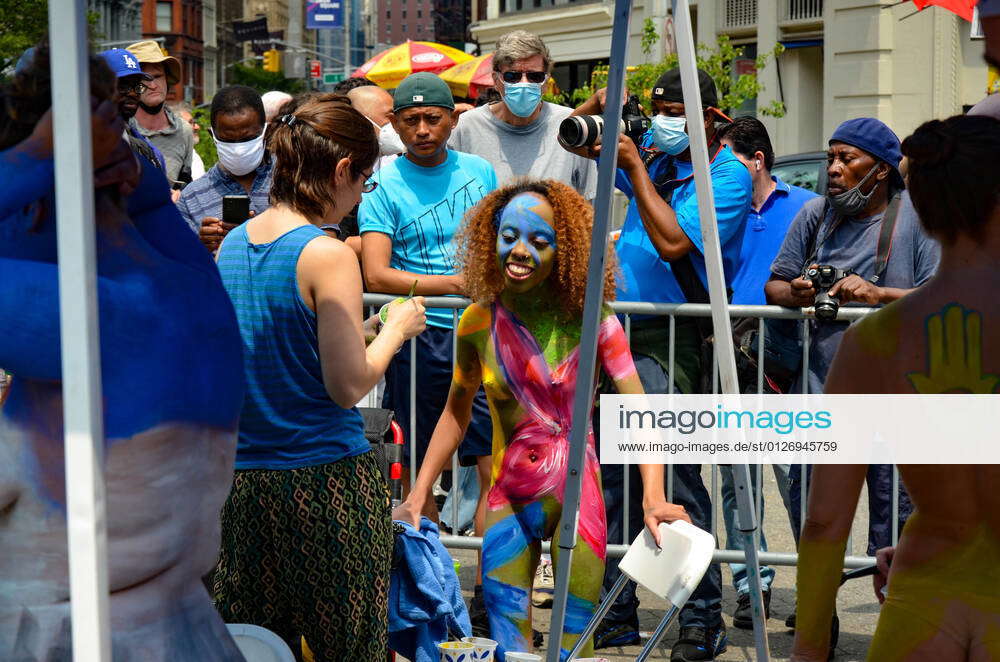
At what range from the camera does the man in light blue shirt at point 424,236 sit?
5.62 metres

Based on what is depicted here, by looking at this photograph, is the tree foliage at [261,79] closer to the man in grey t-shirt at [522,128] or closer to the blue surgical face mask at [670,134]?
the man in grey t-shirt at [522,128]

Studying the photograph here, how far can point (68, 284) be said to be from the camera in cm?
181

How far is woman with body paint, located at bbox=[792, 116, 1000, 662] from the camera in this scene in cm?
250

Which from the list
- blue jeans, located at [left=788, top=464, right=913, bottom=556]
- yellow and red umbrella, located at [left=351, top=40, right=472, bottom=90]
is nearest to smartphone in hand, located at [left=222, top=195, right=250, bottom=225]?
blue jeans, located at [left=788, top=464, right=913, bottom=556]

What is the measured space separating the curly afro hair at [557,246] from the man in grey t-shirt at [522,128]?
1.90 m

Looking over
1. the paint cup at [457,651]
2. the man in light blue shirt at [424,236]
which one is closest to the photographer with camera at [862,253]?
the man in light blue shirt at [424,236]

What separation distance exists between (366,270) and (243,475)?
2.43 m

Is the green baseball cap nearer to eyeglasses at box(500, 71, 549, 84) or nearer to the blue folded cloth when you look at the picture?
eyeglasses at box(500, 71, 549, 84)

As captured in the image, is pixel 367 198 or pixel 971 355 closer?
pixel 971 355

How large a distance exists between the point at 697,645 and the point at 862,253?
1655 millimetres

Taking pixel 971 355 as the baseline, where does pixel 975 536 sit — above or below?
below

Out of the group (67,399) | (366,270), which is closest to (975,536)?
(67,399)

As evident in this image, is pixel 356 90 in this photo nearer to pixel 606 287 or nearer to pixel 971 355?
pixel 606 287

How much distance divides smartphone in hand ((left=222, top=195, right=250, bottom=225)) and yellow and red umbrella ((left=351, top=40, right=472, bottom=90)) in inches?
473
